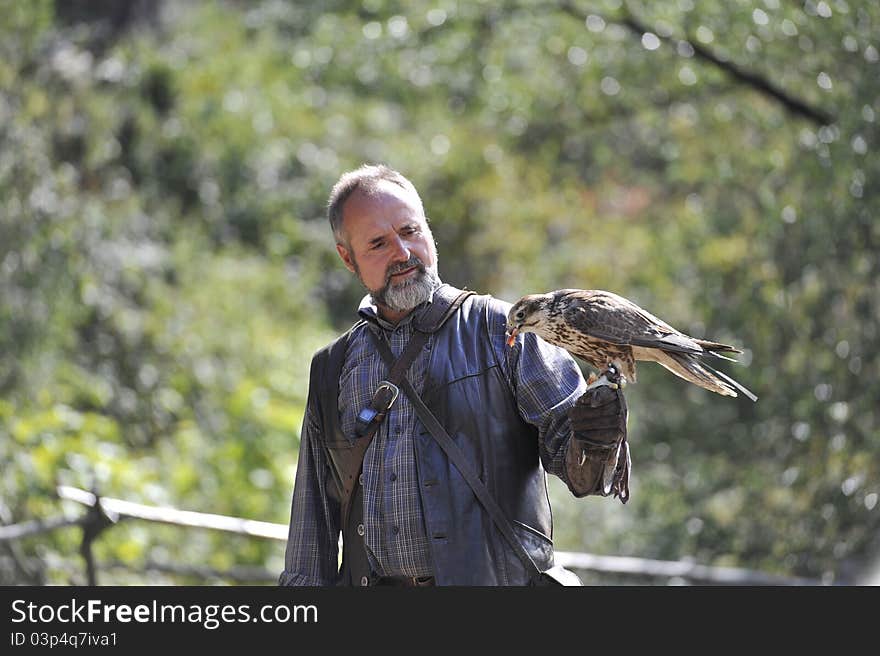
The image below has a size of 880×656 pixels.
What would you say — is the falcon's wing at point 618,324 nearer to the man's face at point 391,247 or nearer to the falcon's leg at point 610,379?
the falcon's leg at point 610,379

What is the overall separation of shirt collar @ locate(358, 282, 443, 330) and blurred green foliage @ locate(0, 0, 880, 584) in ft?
8.32

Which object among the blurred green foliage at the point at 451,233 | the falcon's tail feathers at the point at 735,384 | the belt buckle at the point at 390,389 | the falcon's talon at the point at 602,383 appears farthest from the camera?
the blurred green foliage at the point at 451,233

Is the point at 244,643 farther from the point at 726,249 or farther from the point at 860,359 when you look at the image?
the point at 726,249

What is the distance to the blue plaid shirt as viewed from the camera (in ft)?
8.90

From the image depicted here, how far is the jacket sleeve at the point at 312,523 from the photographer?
3000 millimetres

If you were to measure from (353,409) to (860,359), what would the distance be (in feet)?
13.6

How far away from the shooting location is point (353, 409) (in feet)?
9.61

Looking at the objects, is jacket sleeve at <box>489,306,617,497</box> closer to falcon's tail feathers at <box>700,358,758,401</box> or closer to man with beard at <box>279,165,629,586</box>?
man with beard at <box>279,165,629,586</box>

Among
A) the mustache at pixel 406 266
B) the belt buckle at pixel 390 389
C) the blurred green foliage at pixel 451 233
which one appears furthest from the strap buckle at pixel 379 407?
the blurred green foliage at pixel 451 233

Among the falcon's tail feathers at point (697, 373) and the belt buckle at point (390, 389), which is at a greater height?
the belt buckle at point (390, 389)

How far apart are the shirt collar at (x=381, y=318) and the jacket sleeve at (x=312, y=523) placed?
286mm

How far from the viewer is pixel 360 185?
9.66 ft

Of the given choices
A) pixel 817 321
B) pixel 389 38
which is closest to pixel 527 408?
pixel 817 321

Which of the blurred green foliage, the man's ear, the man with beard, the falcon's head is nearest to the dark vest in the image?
the man with beard
